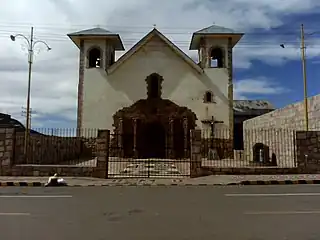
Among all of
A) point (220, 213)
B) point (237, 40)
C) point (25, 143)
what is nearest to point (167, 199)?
point (220, 213)

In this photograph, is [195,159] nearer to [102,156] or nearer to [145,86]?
[102,156]

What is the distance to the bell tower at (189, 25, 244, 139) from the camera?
114ft

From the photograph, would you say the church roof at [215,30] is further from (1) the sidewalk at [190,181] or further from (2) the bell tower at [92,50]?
(1) the sidewalk at [190,181]

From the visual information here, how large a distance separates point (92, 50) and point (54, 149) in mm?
12955

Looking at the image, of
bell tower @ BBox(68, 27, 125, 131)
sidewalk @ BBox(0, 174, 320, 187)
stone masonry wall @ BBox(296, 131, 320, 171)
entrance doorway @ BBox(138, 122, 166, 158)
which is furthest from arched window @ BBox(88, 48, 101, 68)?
stone masonry wall @ BBox(296, 131, 320, 171)

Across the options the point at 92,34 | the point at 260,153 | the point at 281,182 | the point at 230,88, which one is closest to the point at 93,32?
the point at 92,34

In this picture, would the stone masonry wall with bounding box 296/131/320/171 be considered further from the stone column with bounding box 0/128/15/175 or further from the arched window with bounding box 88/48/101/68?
the arched window with bounding box 88/48/101/68

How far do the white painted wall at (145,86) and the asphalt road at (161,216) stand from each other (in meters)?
22.8

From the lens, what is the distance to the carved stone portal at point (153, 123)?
33.6 metres

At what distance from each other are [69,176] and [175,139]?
689 inches

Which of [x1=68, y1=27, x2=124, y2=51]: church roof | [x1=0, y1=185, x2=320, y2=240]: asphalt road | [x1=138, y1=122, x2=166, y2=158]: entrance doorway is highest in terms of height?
[x1=68, y1=27, x2=124, y2=51]: church roof

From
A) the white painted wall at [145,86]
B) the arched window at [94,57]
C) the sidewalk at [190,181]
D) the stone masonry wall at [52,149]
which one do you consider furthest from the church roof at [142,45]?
the sidewalk at [190,181]

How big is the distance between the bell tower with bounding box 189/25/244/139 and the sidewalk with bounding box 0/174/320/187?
1808cm

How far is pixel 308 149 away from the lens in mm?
18078
